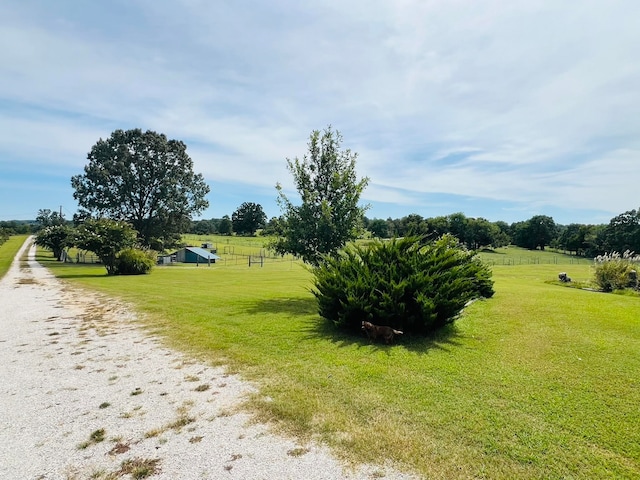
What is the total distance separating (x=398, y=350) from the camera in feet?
21.0

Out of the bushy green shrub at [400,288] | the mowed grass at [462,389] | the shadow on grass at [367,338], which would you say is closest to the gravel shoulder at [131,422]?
the mowed grass at [462,389]

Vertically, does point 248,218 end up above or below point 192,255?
above

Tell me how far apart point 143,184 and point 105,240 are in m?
18.0

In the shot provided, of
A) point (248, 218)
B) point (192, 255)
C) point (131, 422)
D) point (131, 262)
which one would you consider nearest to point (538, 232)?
point (248, 218)

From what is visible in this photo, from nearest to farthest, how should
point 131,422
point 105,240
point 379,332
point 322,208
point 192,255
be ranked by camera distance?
point 131,422 → point 379,332 → point 322,208 → point 105,240 → point 192,255

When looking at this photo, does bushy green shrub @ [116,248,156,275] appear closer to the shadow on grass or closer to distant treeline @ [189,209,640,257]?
the shadow on grass

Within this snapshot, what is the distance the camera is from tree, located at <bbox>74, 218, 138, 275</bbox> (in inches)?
1007

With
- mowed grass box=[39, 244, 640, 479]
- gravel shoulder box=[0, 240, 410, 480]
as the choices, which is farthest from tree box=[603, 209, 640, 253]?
gravel shoulder box=[0, 240, 410, 480]

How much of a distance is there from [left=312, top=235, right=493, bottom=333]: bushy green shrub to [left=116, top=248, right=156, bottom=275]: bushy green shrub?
23.1m

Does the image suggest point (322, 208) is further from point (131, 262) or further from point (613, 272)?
point (131, 262)

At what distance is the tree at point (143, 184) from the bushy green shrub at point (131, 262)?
15.9 m

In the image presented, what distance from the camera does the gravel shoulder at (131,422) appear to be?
3.23 metres

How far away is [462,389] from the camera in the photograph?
467 centimetres

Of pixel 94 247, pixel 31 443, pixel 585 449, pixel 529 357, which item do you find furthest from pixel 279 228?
pixel 94 247
